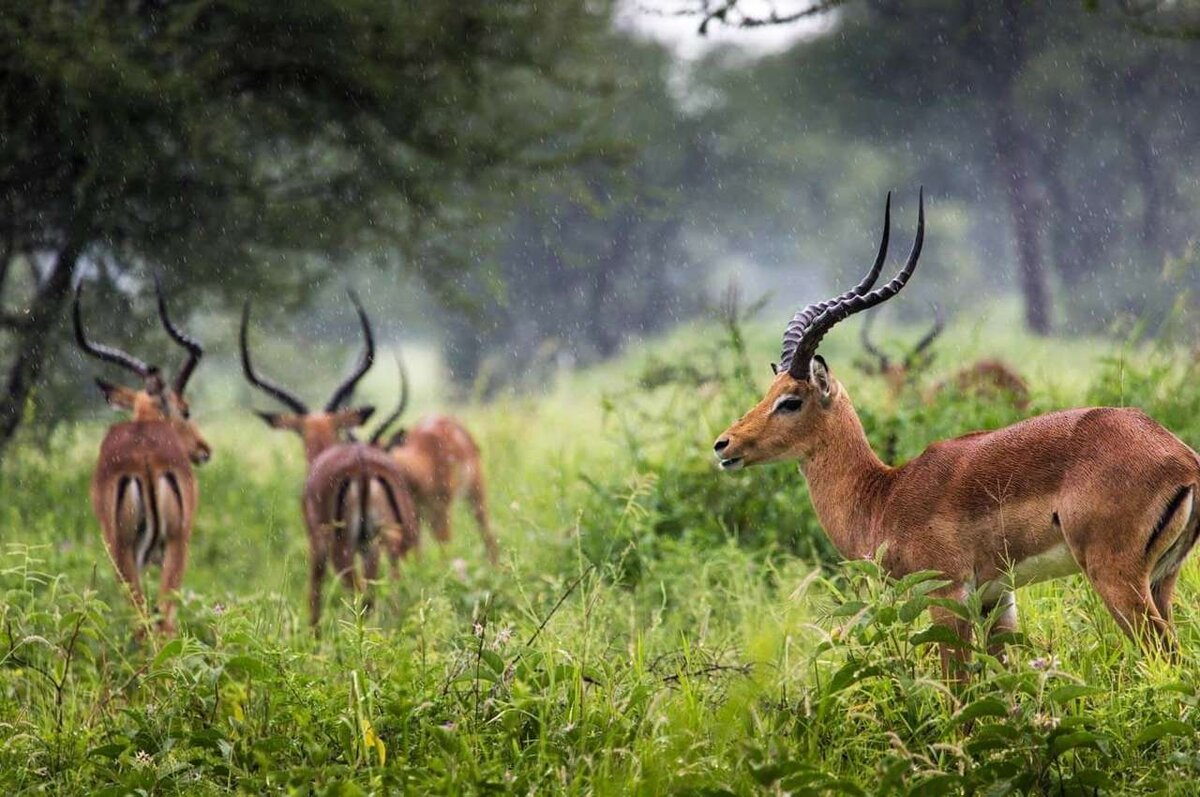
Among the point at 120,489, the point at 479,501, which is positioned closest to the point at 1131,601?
the point at 120,489

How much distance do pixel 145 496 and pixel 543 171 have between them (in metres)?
5.13

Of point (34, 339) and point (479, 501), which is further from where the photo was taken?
point (34, 339)

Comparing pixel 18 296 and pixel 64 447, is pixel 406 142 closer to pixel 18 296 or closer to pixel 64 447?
pixel 64 447

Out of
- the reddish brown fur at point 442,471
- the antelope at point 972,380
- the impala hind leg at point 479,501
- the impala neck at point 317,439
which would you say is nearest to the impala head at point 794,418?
the antelope at point 972,380

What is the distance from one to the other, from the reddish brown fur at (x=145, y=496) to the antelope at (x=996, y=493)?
10.3 feet

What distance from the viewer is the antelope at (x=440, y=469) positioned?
847cm

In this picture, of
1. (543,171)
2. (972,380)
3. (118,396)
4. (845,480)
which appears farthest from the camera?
(543,171)

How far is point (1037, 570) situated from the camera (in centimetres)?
392

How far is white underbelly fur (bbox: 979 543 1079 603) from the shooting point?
383 cm

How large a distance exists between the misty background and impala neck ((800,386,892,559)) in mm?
1546

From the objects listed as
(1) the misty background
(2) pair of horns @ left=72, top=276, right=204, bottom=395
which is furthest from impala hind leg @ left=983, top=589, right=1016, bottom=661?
(2) pair of horns @ left=72, top=276, right=204, bottom=395

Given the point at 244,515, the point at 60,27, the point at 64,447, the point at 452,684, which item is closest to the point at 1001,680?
the point at 452,684

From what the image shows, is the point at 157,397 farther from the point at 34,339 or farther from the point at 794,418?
the point at 794,418

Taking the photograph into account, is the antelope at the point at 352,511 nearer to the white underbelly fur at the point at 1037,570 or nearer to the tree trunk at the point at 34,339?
the white underbelly fur at the point at 1037,570
